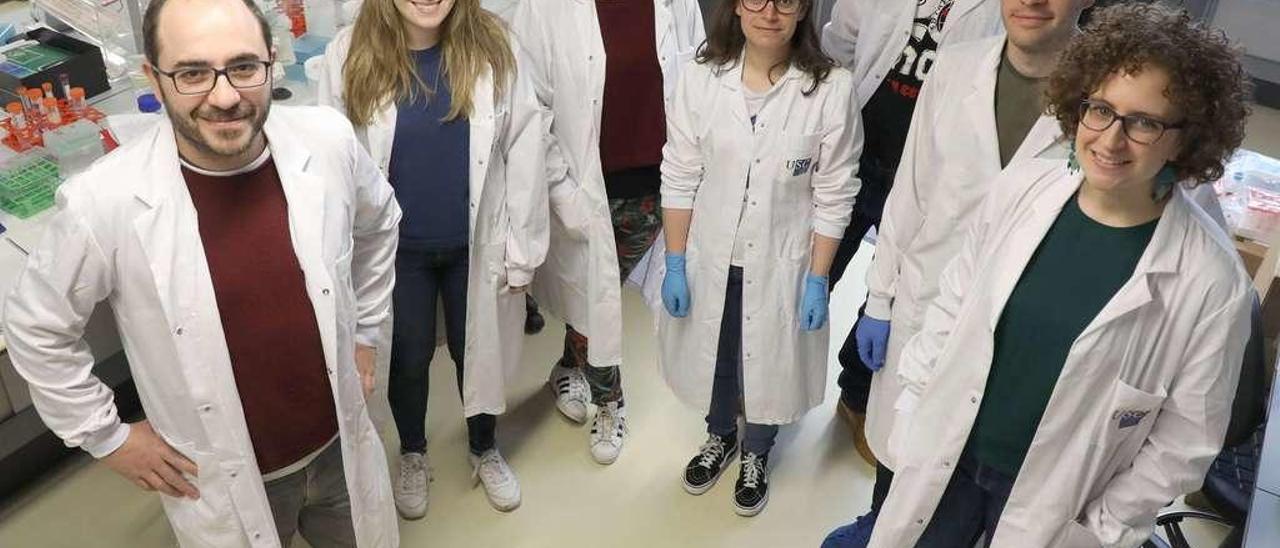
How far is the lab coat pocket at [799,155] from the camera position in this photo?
187 cm

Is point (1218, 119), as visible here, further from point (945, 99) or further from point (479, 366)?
point (479, 366)

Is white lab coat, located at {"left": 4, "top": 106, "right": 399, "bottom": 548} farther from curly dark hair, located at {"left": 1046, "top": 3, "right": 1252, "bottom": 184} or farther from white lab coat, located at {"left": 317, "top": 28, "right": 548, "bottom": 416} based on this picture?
curly dark hair, located at {"left": 1046, "top": 3, "right": 1252, "bottom": 184}

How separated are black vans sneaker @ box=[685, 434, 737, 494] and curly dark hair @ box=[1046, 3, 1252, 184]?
4.43 ft

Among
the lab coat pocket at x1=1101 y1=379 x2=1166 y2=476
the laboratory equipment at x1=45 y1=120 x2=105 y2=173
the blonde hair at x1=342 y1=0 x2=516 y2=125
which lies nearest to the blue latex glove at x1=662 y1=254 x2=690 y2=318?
the blonde hair at x1=342 y1=0 x2=516 y2=125

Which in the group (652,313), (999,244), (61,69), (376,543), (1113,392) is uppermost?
(999,244)

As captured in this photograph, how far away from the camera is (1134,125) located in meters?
1.23

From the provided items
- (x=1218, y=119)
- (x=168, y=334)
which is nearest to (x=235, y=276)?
(x=168, y=334)

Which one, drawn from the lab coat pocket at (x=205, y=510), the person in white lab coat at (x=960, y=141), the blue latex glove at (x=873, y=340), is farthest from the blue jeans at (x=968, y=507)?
the lab coat pocket at (x=205, y=510)

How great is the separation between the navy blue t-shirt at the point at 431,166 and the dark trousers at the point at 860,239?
0.79 metres

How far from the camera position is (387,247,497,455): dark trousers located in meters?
1.99

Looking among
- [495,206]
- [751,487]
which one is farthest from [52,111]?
[751,487]

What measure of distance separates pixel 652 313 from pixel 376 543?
1.31m

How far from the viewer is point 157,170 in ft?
4.49

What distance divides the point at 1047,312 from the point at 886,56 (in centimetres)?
83
